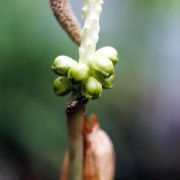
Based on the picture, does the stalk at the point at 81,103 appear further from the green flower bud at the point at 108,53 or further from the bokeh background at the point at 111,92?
the bokeh background at the point at 111,92

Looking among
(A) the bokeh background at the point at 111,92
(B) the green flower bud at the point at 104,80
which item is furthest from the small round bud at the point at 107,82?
(A) the bokeh background at the point at 111,92

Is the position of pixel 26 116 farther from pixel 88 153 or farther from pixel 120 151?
pixel 88 153

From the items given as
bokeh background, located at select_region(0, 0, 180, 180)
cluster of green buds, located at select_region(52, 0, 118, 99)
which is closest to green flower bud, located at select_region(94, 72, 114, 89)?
cluster of green buds, located at select_region(52, 0, 118, 99)

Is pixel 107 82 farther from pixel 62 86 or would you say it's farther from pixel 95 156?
pixel 95 156

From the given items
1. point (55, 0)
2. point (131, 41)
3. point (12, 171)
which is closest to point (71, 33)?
point (55, 0)

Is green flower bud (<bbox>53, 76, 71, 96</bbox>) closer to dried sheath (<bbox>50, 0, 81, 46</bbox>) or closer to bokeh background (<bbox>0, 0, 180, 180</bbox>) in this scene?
dried sheath (<bbox>50, 0, 81, 46</bbox>)

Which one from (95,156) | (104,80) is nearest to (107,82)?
(104,80)
